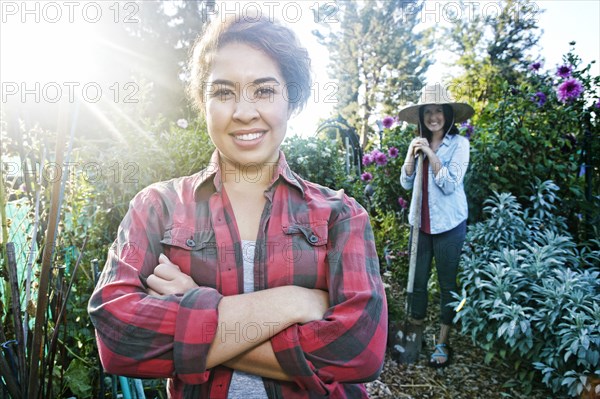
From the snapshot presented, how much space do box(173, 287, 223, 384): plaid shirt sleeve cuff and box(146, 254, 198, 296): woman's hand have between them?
73 millimetres

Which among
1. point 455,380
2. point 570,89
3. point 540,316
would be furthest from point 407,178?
point 570,89

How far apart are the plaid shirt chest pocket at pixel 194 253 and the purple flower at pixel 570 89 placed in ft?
13.6

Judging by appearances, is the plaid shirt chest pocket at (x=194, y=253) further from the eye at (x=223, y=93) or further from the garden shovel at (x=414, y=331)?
the garden shovel at (x=414, y=331)

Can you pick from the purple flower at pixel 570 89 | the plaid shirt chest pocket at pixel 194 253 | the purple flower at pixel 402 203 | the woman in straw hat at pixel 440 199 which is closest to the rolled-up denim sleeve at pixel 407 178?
the woman in straw hat at pixel 440 199

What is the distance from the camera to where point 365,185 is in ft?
20.0

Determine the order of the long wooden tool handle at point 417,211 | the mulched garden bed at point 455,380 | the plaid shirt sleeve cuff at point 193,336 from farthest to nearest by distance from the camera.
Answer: the long wooden tool handle at point 417,211
the mulched garden bed at point 455,380
the plaid shirt sleeve cuff at point 193,336

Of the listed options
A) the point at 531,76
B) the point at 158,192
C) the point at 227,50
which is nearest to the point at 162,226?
the point at 158,192

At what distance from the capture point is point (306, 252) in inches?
44.1

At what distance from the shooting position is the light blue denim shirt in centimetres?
300

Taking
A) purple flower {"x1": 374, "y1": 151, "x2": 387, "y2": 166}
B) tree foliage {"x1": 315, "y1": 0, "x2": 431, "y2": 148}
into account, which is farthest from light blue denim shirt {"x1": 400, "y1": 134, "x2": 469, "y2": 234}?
tree foliage {"x1": 315, "y1": 0, "x2": 431, "y2": 148}

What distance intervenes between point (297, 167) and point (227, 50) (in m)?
3.09

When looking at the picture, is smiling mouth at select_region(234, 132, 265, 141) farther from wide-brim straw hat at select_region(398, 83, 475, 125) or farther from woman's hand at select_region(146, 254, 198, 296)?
wide-brim straw hat at select_region(398, 83, 475, 125)

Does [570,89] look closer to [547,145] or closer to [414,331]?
[547,145]

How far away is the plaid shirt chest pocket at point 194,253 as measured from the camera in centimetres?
109
